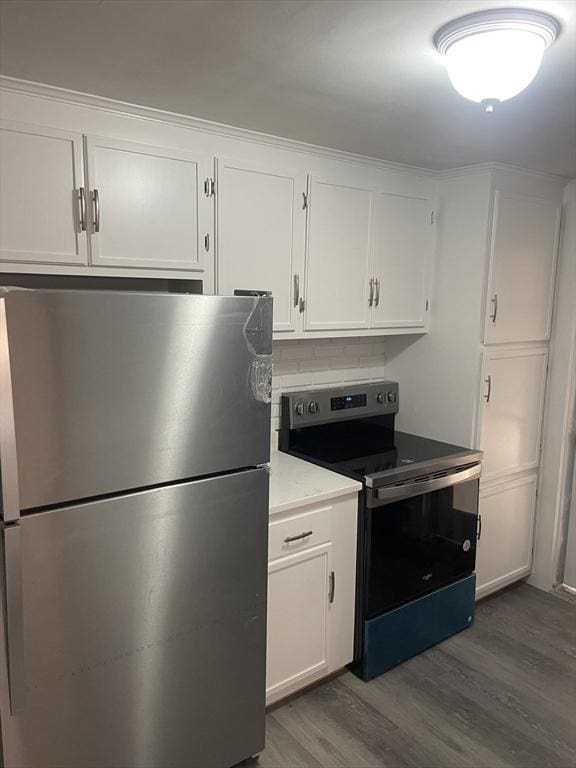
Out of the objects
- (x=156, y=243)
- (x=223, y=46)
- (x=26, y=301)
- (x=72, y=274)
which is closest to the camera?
(x=26, y=301)

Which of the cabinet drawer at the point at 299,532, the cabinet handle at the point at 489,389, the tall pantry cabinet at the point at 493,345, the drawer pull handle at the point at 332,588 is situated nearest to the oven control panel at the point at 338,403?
the tall pantry cabinet at the point at 493,345

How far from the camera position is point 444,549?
2664 mm

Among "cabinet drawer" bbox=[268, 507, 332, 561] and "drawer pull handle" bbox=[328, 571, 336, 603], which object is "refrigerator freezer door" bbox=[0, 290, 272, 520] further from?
"drawer pull handle" bbox=[328, 571, 336, 603]

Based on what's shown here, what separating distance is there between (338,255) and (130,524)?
1528mm

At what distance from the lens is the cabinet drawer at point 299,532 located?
6.89 feet

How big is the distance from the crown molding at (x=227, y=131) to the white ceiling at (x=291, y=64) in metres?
0.04

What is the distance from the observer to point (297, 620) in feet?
7.26

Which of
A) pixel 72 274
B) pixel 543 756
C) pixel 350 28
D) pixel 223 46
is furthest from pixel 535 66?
pixel 543 756

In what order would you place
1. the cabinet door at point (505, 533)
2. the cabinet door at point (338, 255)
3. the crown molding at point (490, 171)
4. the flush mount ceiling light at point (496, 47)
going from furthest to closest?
the cabinet door at point (505, 533), the crown molding at point (490, 171), the cabinet door at point (338, 255), the flush mount ceiling light at point (496, 47)

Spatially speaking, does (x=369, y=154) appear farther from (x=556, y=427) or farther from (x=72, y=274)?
(x=556, y=427)

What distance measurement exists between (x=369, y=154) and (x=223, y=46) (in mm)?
1191

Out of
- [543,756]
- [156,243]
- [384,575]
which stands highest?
[156,243]

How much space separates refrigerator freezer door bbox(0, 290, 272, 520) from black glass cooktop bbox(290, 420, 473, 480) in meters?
0.84

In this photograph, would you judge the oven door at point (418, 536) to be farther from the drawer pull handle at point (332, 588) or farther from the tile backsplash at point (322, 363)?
the tile backsplash at point (322, 363)
